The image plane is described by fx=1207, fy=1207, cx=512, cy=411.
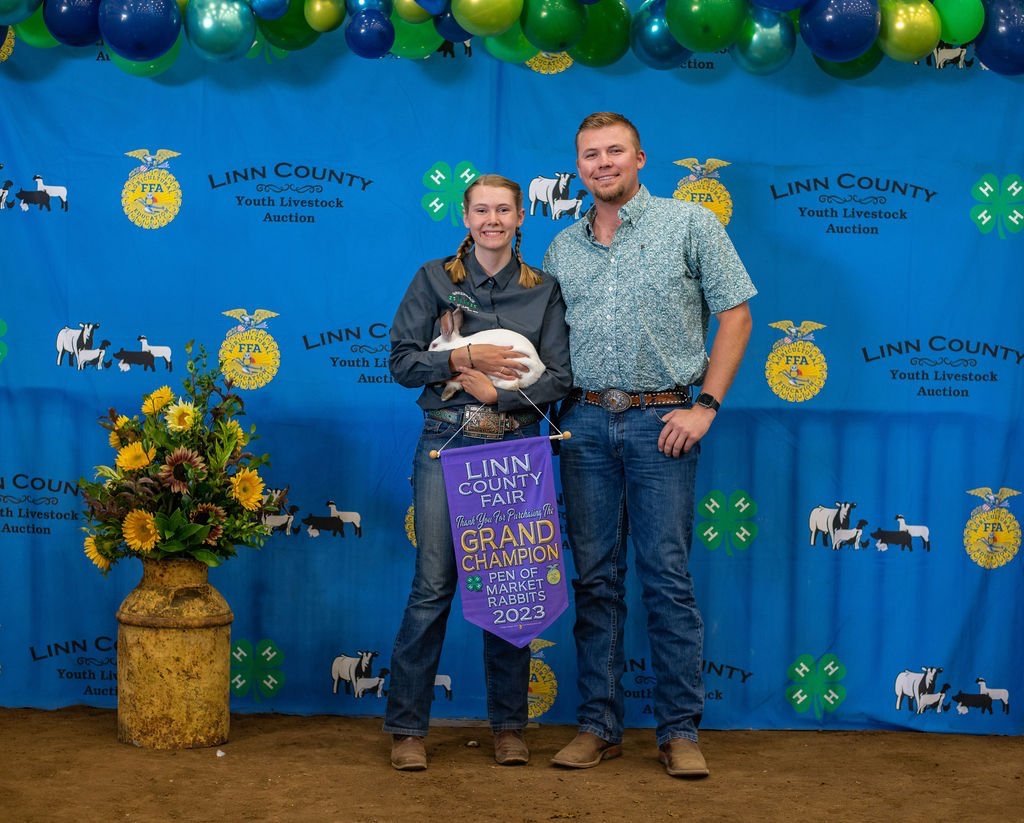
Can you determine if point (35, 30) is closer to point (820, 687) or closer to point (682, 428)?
point (682, 428)

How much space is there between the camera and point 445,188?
3648mm

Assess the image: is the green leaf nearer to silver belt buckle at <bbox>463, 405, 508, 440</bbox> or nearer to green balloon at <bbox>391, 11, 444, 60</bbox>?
silver belt buckle at <bbox>463, 405, 508, 440</bbox>

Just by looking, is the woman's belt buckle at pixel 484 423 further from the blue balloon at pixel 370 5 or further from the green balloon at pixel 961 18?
the green balloon at pixel 961 18

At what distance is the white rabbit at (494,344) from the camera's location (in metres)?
2.94

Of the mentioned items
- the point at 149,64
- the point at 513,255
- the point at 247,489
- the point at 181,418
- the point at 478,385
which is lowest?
the point at 247,489

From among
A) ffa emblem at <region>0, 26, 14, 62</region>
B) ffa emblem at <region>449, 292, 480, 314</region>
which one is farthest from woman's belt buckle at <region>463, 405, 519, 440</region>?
ffa emblem at <region>0, 26, 14, 62</region>

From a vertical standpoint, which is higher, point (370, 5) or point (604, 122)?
point (370, 5)

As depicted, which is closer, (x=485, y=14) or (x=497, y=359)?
(x=497, y=359)

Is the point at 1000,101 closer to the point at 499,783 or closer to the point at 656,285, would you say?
the point at 656,285

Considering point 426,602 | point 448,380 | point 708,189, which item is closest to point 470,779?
point 426,602

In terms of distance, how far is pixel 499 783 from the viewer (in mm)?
2926

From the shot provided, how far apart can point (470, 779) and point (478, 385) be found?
3.16 feet

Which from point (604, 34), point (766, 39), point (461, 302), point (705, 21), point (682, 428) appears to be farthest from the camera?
point (604, 34)

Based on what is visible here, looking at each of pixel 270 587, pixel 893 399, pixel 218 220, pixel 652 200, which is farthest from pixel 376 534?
pixel 893 399
